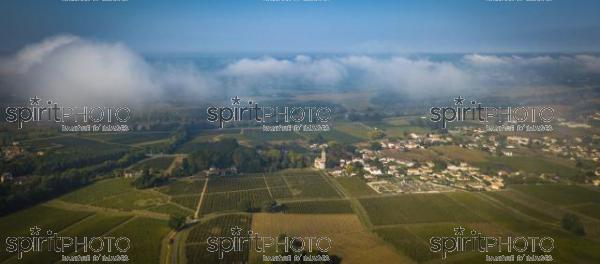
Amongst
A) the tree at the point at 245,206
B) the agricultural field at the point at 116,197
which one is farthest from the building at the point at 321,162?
the agricultural field at the point at 116,197

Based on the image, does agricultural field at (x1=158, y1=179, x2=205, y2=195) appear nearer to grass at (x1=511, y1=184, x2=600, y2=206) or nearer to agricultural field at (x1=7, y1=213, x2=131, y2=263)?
agricultural field at (x1=7, y1=213, x2=131, y2=263)

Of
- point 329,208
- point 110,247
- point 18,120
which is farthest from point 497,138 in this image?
point 18,120

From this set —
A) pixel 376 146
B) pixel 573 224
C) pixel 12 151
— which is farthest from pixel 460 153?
pixel 12 151

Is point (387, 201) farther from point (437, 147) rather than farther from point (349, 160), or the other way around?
point (437, 147)

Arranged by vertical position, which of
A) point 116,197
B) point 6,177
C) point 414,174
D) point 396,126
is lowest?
point 116,197

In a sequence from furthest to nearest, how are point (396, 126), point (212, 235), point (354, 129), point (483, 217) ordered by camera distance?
point (396, 126), point (354, 129), point (483, 217), point (212, 235)

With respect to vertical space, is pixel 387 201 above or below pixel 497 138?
below

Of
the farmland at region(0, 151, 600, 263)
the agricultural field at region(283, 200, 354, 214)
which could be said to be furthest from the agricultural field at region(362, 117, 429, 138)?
the agricultural field at region(283, 200, 354, 214)

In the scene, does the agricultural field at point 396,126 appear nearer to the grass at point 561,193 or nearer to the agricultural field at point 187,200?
the grass at point 561,193

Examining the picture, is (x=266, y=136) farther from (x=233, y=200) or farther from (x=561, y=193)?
(x=561, y=193)
